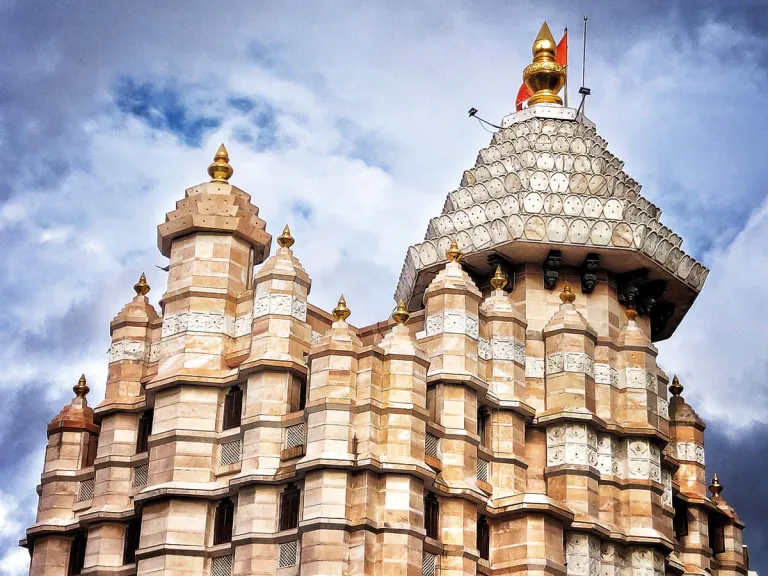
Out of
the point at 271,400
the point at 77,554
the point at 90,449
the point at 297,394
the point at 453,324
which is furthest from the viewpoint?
the point at 90,449

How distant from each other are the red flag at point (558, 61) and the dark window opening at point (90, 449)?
1553cm

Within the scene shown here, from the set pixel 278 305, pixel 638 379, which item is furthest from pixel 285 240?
pixel 638 379

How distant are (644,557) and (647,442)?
284cm

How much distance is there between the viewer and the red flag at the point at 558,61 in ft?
155

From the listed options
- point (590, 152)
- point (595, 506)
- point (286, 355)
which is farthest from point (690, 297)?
point (286, 355)

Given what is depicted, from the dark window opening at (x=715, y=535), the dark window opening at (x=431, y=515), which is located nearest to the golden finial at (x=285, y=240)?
the dark window opening at (x=431, y=515)

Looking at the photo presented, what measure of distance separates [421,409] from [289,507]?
3556 millimetres

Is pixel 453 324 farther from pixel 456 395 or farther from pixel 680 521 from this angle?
pixel 680 521

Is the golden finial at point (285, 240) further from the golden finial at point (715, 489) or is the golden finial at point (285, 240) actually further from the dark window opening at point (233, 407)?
the golden finial at point (715, 489)

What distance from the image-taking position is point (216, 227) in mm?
39656

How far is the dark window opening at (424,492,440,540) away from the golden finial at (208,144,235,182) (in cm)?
1041

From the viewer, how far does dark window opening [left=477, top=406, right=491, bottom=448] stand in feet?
126

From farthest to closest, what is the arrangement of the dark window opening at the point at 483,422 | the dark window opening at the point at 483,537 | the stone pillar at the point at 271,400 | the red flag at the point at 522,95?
the red flag at the point at 522,95, the dark window opening at the point at 483,422, the dark window opening at the point at 483,537, the stone pillar at the point at 271,400

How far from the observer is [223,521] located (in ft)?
120
